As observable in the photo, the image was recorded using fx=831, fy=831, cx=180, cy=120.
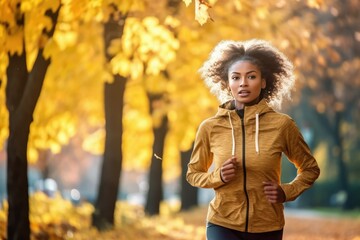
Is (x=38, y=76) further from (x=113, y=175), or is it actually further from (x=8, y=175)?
(x=113, y=175)

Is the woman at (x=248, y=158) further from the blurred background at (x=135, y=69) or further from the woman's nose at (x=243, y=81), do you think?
the blurred background at (x=135, y=69)

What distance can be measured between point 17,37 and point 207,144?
15.4ft

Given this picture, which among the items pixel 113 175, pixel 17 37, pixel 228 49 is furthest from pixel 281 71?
pixel 113 175

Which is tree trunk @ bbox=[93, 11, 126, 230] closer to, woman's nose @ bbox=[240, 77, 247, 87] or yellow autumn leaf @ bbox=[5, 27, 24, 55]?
yellow autumn leaf @ bbox=[5, 27, 24, 55]

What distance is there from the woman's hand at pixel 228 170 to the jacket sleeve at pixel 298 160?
0.43 meters

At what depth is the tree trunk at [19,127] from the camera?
1069 cm

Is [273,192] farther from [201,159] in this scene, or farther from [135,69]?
[135,69]

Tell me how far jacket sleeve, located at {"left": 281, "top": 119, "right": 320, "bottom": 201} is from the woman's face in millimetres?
342

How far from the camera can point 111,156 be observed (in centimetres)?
1627

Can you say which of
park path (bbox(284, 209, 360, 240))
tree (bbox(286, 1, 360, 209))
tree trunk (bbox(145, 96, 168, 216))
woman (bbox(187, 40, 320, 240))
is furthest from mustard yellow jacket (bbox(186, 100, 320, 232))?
tree (bbox(286, 1, 360, 209))

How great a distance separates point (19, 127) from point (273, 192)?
5.86 meters

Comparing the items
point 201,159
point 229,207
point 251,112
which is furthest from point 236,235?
point 251,112

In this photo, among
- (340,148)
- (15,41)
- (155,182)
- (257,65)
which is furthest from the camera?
(340,148)

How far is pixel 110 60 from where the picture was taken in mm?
14703
